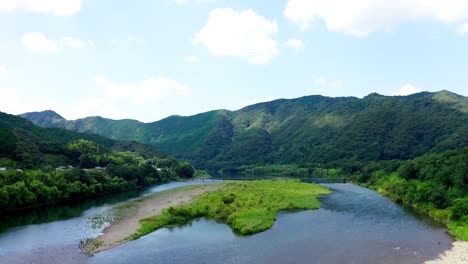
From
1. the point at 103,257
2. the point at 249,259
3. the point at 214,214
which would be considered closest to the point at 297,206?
the point at 214,214

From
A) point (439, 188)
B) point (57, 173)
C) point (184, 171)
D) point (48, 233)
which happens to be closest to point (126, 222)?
point (48, 233)

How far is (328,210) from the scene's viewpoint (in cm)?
8056

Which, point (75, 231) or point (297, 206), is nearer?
point (75, 231)

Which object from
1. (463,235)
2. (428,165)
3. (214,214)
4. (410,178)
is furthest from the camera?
(410,178)

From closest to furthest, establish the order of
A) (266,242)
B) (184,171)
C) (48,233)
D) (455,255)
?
(455,255) → (266,242) → (48,233) → (184,171)

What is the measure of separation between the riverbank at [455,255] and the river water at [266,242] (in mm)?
1166

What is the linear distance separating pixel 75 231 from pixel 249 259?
31839 mm

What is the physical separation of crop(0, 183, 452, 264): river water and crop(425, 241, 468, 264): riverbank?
1.17m

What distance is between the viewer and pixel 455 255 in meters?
45.4

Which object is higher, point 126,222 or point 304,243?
point 126,222

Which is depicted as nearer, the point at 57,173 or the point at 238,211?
the point at 238,211

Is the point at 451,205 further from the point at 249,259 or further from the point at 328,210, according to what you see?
the point at 249,259

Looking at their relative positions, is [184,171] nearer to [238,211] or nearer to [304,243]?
[238,211]

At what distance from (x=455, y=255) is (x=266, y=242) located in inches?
909
